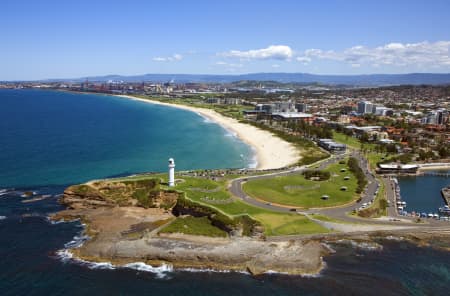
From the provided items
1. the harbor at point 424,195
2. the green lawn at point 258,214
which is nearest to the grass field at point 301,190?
the green lawn at point 258,214

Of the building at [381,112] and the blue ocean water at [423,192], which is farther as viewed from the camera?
the building at [381,112]

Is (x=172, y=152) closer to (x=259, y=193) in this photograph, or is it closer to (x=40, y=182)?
(x=40, y=182)

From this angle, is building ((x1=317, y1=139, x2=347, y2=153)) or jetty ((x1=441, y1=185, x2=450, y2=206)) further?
building ((x1=317, y1=139, x2=347, y2=153))

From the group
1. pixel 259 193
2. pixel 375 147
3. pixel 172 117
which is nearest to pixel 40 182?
pixel 259 193

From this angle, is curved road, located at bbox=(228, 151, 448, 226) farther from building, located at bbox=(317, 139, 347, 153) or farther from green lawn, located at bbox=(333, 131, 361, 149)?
green lawn, located at bbox=(333, 131, 361, 149)

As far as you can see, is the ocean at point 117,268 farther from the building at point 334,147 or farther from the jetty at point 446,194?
the jetty at point 446,194

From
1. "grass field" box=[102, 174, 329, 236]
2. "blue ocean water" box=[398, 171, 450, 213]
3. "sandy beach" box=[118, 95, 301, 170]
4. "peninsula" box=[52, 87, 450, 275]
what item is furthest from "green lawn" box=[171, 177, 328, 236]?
"sandy beach" box=[118, 95, 301, 170]

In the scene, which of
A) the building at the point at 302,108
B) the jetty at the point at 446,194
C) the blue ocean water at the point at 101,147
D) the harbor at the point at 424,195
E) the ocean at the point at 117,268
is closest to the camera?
the ocean at the point at 117,268

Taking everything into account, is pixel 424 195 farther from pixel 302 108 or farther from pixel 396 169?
pixel 302 108
